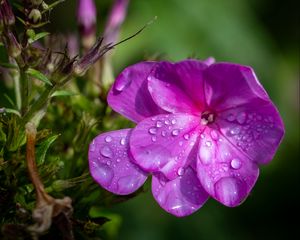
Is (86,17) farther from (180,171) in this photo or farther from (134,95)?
(180,171)

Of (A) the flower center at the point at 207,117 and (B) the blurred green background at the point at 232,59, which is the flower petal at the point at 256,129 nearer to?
(A) the flower center at the point at 207,117

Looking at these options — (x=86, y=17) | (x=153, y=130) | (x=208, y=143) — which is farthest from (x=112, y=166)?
(x=86, y=17)

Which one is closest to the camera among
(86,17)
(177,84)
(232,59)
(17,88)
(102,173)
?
(102,173)

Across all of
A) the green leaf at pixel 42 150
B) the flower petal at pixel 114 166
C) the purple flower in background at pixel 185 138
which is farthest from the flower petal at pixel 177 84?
the green leaf at pixel 42 150

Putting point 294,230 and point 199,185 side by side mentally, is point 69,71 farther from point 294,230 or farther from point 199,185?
point 294,230

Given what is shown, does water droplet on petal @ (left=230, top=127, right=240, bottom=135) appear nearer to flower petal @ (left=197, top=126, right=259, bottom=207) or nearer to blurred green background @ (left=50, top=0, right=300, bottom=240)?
flower petal @ (left=197, top=126, right=259, bottom=207)

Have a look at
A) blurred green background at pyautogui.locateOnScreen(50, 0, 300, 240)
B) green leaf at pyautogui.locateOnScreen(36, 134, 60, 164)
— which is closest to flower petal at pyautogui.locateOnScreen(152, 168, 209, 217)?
green leaf at pyautogui.locateOnScreen(36, 134, 60, 164)
